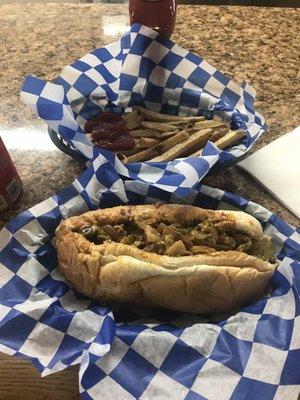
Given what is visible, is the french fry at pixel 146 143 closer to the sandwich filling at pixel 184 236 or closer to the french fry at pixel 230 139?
the french fry at pixel 230 139

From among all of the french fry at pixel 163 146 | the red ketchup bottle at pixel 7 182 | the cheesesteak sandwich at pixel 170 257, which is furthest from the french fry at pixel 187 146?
the red ketchup bottle at pixel 7 182

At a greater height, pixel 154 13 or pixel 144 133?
pixel 154 13

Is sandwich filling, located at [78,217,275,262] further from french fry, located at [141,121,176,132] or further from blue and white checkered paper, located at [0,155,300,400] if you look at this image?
french fry, located at [141,121,176,132]

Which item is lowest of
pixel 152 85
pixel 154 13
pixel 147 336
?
pixel 147 336

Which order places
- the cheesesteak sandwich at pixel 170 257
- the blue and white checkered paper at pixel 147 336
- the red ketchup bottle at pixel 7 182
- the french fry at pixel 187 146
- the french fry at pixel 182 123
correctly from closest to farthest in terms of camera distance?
the blue and white checkered paper at pixel 147 336, the cheesesteak sandwich at pixel 170 257, the red ketchup bottle at pixel 7 182, the french fry at pixel 187 146, the french fry at pixel 182 123

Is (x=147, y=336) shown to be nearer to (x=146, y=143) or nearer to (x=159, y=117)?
(x=146, y=143)

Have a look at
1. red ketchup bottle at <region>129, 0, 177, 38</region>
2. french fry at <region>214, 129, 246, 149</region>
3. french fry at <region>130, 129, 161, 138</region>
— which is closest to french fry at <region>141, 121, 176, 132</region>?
french fry at <region>130, 129, 161, 138</region>

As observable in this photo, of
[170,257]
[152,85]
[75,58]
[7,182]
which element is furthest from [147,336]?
→ [75,58]
